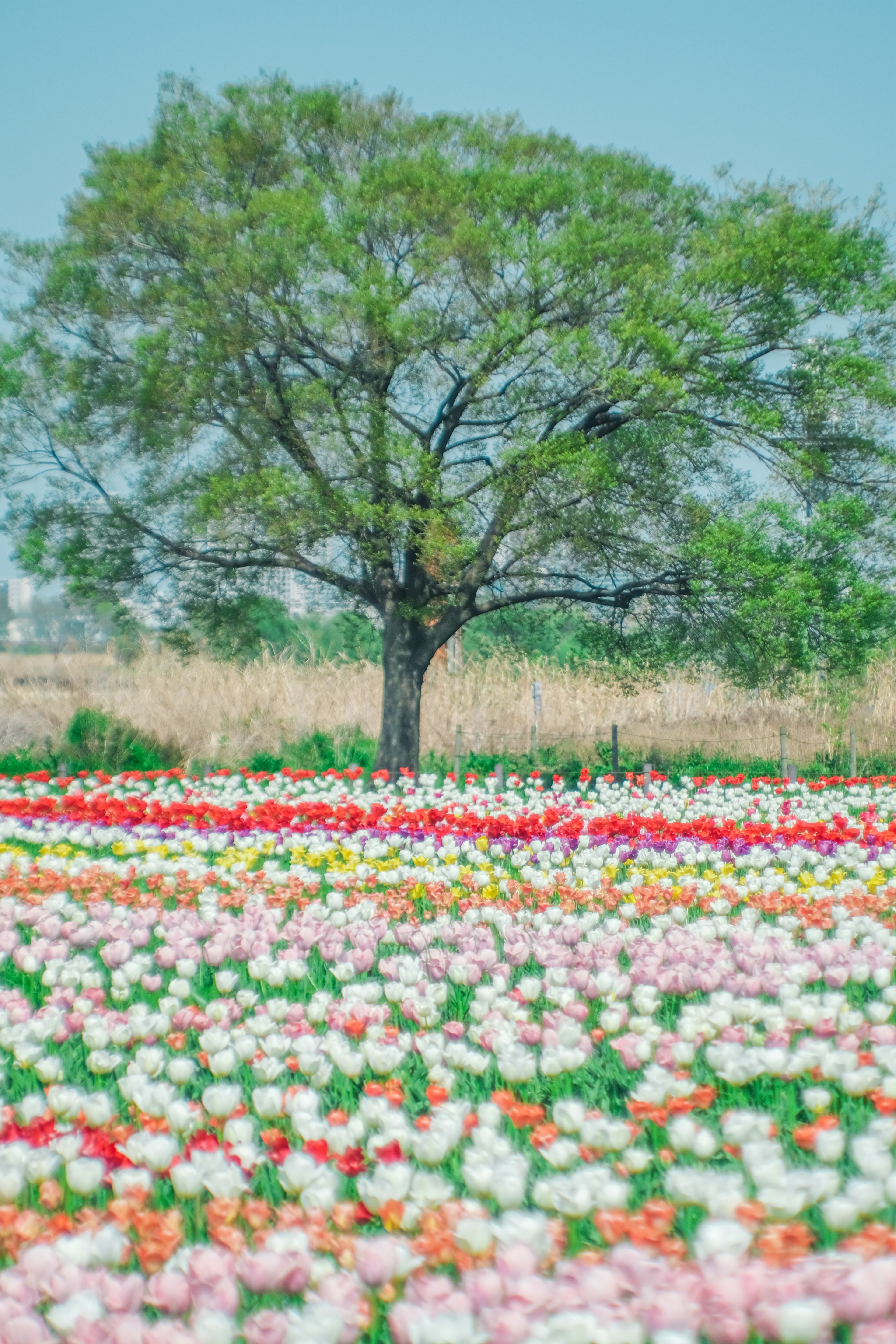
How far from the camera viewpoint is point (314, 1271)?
6.05ft

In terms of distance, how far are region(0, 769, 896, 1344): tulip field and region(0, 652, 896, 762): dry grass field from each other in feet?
29.0

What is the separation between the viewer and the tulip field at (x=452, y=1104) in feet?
5.62

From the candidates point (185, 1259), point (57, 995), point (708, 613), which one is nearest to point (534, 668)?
point (708, 613)

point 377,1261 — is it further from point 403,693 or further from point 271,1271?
point 403,693

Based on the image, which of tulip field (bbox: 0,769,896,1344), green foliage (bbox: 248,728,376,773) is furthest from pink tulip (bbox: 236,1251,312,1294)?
green foliage (bbox: 248,728,376,773)

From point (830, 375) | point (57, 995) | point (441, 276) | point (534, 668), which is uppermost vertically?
point (441, 276)

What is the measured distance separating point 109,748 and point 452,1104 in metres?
11.3

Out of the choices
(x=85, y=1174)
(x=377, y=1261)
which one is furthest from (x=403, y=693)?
(x=377, y=1261)

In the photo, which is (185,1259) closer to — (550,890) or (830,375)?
(550,890)

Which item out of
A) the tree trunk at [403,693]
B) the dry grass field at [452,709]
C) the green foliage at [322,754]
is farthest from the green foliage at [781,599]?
the green foliage at [322,754]

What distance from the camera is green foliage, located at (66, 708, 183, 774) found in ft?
42.4

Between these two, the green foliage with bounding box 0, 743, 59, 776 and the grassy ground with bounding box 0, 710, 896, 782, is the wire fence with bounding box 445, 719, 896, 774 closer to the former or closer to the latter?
the grassy ground with bounding box 0, 710, 896, 782

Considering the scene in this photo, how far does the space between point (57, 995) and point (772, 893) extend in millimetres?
3051

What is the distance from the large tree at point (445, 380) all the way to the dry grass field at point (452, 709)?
A: 2.26m
